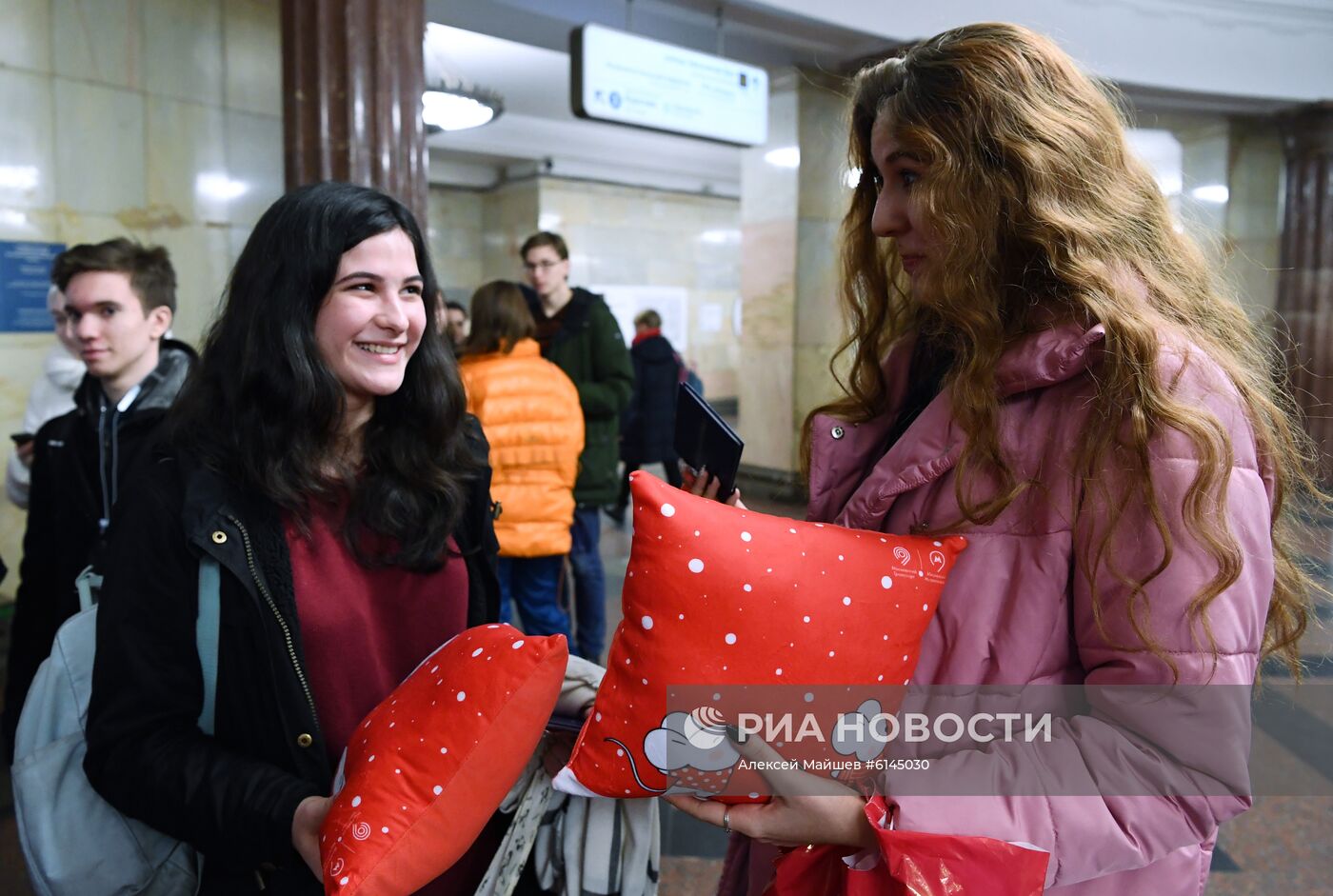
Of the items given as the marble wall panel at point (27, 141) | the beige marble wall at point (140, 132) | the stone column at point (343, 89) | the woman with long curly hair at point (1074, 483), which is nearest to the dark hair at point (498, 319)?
the stone column at point (343, 89)

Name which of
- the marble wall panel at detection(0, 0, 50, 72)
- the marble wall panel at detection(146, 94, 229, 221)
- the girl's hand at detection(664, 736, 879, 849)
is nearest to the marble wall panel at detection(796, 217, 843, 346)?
the marble wall panel at detection(146, 94, 229, 221)

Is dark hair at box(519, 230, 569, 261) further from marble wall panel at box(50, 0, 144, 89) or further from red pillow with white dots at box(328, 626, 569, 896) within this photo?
red pillow with white dots at box(328, 626, 569, 896)

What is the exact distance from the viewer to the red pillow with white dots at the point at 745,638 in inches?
36.5

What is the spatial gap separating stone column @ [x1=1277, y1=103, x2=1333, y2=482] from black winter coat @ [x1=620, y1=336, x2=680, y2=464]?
22.7ft

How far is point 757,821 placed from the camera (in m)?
0.98

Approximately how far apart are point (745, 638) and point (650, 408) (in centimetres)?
478

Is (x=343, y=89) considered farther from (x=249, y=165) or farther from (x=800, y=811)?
(x=800, y=811)

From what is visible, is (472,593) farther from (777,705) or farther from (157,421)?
(157,421)

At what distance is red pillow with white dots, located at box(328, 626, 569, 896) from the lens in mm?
945

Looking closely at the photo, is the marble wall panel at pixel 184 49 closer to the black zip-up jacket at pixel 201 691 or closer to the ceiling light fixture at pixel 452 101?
the ceiling light fixture at pixel 452 101

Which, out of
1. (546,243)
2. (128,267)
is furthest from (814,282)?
(128,267)

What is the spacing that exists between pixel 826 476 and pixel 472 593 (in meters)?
0.64

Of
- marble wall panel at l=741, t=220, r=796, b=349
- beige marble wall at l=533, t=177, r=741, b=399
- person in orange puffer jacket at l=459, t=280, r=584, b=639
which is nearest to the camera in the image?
person in orange puffer jacket at l=459, t=280, r=584, b=639

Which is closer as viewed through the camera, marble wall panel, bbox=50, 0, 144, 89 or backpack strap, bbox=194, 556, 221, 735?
backpack strap, bbox=194, 556, 221, 735
